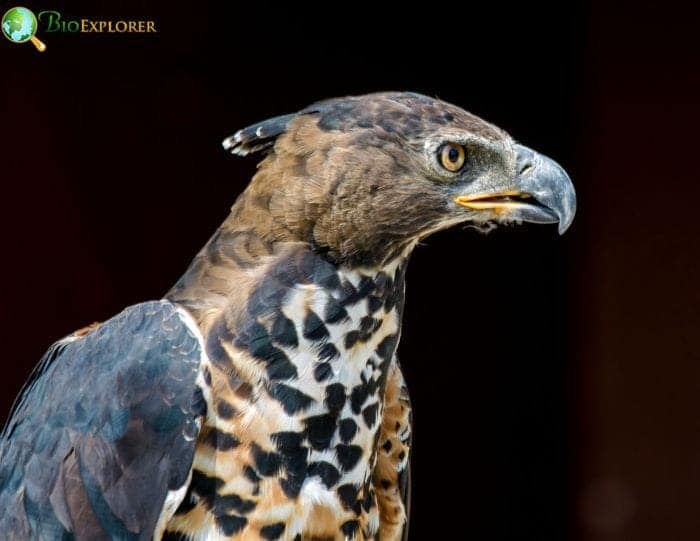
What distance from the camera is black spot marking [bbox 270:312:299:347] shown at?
1.93 metres

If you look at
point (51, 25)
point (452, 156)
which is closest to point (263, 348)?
point (452, 156)

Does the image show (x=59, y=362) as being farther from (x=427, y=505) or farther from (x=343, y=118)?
(x=427, y=505)

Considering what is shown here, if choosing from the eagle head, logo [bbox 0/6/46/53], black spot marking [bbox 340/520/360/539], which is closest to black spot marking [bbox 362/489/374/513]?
black spot marking [bbox 340/520/360/539]

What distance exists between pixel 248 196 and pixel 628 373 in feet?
7.27

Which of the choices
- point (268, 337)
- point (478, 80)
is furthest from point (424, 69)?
point (268, 337)

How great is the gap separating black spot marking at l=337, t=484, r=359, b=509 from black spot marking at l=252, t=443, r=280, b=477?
16cm

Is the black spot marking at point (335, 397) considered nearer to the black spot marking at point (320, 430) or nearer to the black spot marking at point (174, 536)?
the black spot marking at point (320, 430)

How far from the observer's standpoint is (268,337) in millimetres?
1931

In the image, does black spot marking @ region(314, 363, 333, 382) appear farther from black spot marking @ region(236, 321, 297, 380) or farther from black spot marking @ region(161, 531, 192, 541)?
black spot marking @ region(161, 531, 192, 541)

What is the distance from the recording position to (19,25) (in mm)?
2914

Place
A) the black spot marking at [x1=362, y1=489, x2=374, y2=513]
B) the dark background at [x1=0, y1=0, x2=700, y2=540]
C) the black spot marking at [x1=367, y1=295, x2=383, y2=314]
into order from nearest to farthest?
the black spot marking at [x1=367, y1=295, x2=383, y2=314] → the black spot marking at [x1=362, y1=489, x2=374, y2=513] → the dark background at [x1=0, y1=0, x2=700, y2=540]

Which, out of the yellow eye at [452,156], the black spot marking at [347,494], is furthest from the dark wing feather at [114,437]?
the yellow eye at [452,156]

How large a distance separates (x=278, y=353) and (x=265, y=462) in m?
0.20

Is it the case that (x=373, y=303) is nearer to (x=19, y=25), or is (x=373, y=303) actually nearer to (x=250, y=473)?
(x=250, y=473)
